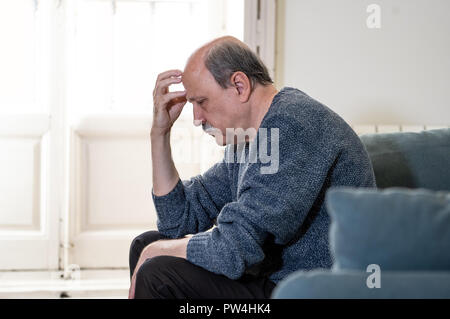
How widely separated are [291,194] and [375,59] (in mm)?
1616

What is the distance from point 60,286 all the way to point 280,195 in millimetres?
1970

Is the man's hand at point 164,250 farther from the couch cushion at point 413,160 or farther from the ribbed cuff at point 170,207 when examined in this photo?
the couch cushion at point 413,160

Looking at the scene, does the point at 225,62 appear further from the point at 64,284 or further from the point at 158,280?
the point at 64,284

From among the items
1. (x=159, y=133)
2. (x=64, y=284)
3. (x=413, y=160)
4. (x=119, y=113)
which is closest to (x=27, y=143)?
(x=119, y=113)

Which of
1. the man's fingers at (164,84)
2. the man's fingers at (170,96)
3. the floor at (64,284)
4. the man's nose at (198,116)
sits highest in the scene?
the man's fingers at (164,84)

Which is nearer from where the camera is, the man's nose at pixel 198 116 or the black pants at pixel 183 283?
the black pants at pixel 183 283

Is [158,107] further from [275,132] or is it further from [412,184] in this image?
[412,184]

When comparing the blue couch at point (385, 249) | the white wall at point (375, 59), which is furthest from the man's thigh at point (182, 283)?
the white wall at point (375, 59)

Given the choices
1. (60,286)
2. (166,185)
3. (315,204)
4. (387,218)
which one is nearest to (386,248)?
(387,218)

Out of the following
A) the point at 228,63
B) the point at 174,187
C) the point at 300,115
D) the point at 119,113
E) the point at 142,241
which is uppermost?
the point at 228,63

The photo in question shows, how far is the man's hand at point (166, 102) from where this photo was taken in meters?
1.77

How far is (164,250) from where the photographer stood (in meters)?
1.49

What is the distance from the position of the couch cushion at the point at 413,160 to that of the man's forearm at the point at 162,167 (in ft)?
1.92

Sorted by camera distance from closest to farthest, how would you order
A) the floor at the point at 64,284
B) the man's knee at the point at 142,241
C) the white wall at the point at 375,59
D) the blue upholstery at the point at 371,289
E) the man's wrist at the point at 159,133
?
the blue upholstery at the point at 371,289, the man's knee at the point at 142,241, the man's wrist at the point at 159,133, the white wall at the point at 375,59, the floor at the point at 64,284
